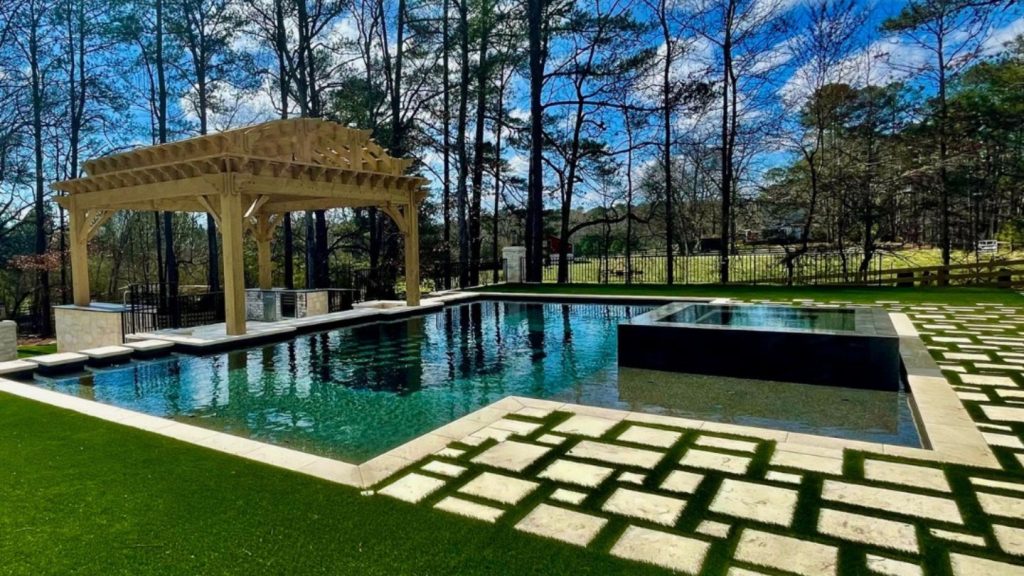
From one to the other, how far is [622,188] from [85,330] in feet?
50.9

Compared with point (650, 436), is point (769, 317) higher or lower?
higher

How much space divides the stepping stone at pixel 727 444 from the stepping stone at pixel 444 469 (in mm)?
1484

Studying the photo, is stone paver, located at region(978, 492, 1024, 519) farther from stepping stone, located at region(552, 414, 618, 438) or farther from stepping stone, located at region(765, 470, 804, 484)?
stepping stone, located at region(552, 414, 618, 438)

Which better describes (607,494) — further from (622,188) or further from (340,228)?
(340,228)

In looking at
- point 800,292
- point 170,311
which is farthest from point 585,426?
point 800,292

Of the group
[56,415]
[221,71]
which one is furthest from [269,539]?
[221,71]

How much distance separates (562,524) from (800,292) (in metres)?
11.8

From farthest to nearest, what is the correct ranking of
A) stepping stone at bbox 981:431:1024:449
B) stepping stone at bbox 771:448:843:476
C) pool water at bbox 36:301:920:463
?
pool water at bbox 36:301:920:463, stepping stone at bbox 981:431:1024:449, stepping stone at bbox 771:448:843:476

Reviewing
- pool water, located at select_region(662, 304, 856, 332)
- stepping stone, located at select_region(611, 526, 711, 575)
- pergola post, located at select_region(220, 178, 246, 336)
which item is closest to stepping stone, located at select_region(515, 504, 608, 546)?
stepping stone, located at select_region(611, 526, 711, 575)

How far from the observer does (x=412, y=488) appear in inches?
113

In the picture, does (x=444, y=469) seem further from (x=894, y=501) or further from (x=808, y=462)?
(x=894, y=501)

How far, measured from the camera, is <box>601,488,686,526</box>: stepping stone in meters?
2.49

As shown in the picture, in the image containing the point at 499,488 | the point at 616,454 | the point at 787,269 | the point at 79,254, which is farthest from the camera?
the point at 787,269

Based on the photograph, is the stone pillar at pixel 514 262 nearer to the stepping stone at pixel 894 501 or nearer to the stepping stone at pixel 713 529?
the stepping stone at pixel 894 501
